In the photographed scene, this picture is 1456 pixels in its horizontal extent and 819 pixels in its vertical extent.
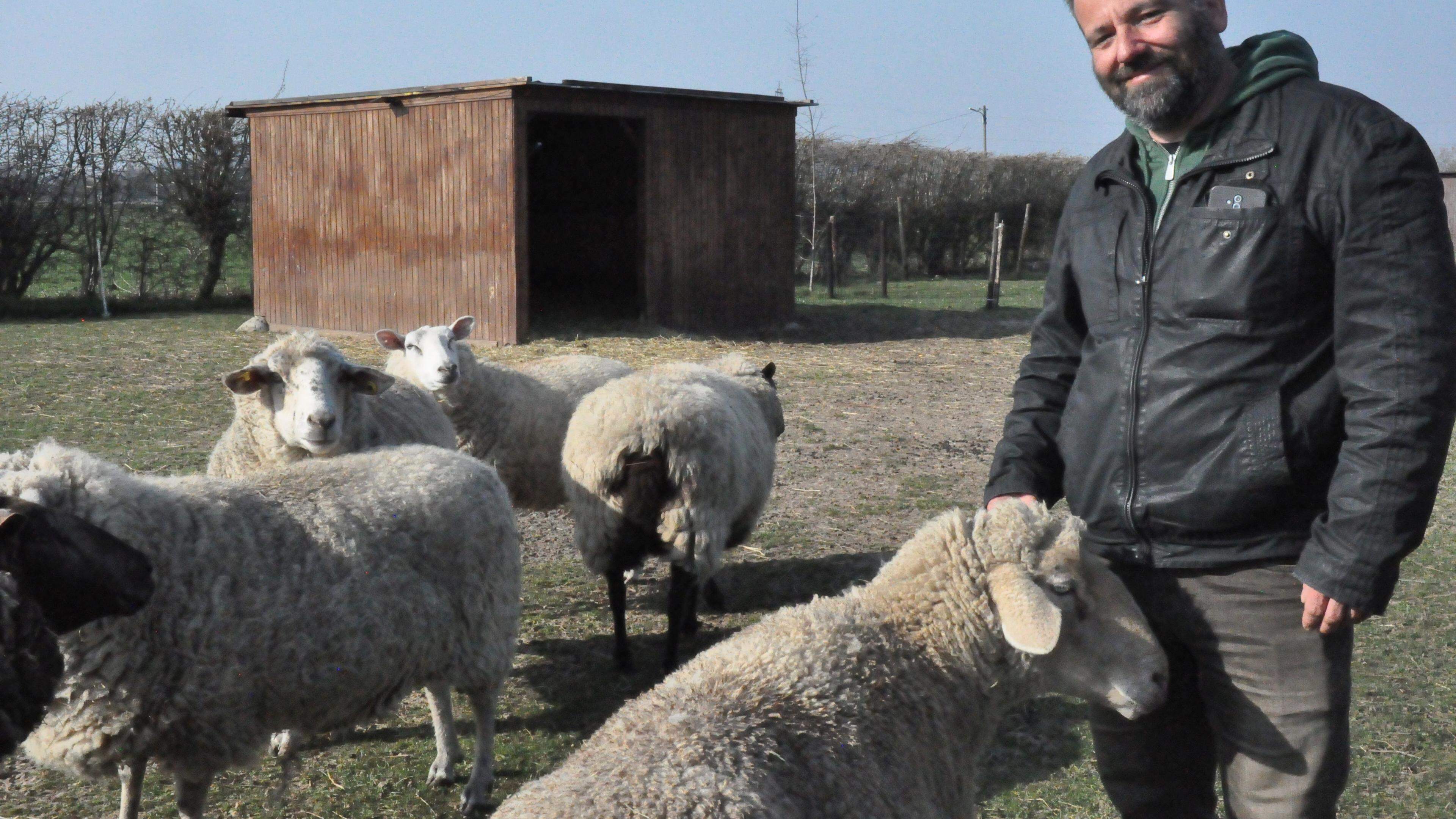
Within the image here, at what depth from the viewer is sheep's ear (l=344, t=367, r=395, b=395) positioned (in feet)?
15.7

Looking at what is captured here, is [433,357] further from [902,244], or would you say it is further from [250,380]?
[902,244]

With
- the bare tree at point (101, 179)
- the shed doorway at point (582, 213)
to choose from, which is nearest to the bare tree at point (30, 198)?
the bare tree at point (101, 179)

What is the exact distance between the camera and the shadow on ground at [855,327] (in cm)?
1466

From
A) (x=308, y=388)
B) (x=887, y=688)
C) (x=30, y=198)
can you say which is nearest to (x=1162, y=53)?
(x=887, y=688)

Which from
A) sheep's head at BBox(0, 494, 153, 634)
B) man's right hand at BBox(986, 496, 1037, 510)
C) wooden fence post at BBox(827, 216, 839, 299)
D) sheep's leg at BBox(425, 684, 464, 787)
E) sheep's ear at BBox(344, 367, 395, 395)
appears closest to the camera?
sheep's head at BBox(0, 494, 153, 634)

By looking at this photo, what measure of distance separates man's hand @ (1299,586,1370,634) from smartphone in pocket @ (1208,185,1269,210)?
2.20 ft

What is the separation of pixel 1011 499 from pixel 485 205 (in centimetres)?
1223

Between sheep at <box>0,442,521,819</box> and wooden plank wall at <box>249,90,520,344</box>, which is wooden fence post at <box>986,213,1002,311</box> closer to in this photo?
wooden plank wall at <box>249,90,520,344</box>

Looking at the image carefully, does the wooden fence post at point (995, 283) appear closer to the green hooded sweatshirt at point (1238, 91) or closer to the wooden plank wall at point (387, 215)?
the wooden plank wall at point (387, 215)

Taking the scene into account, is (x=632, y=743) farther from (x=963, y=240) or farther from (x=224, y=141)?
(x=963, y=240)

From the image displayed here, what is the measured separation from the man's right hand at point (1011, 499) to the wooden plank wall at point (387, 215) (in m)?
11.6

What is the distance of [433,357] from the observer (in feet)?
20.9

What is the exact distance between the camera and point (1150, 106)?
221 cm

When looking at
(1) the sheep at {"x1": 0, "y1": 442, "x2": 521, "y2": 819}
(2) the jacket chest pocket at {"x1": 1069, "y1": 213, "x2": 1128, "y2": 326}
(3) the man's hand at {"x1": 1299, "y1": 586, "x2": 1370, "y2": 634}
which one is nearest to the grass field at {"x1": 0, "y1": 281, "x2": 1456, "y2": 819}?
(1) the sheep at {"x1": 0, "y1": 442, "x2": 521, "y2": 819}
